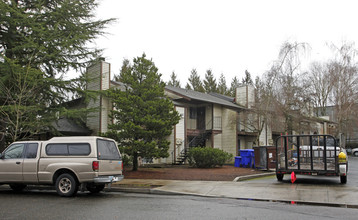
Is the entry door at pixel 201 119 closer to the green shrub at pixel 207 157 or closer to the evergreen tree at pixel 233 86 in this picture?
the green shrub at pixel 207 157

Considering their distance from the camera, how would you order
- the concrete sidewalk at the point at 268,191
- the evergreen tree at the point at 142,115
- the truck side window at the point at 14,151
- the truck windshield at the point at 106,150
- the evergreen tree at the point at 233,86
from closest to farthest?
1. the concrete sidewalk at the point at 268,191
2. the truck windshield at the point at 106,150
3. the truck side window at the point at 14,151
4. the evergreen tree at the point at 142,115
5. the evergreen tree at the point at 233,86

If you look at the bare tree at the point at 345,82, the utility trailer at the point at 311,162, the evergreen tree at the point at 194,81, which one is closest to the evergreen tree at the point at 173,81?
the evergreen tree at the point at 194,81

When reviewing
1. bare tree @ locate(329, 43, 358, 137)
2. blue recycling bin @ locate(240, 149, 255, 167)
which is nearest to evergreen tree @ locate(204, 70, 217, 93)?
bare tree @ locate(329, 43, 358, 137)

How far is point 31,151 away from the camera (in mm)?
10773

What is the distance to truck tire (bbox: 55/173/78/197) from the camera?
9.99 meters

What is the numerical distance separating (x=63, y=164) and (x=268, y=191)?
6.72 m

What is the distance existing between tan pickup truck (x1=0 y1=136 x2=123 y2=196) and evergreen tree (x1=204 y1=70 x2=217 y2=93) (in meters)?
56.4

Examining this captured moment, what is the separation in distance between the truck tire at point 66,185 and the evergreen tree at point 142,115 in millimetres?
6806

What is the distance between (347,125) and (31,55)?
4168 cm

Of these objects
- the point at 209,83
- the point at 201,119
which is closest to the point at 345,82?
the point at 201,119

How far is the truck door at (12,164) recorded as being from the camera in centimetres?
1070

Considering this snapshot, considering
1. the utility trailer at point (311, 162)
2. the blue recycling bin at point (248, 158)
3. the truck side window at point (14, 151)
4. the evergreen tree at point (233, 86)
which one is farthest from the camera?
the evergreen tree at point (233, 86)

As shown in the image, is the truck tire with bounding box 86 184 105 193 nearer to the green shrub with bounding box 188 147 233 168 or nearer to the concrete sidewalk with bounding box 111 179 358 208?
the concrete sidewalk with bounding box 111 179 358 208

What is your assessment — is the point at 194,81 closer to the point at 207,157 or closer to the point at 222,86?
the point at 222,86
